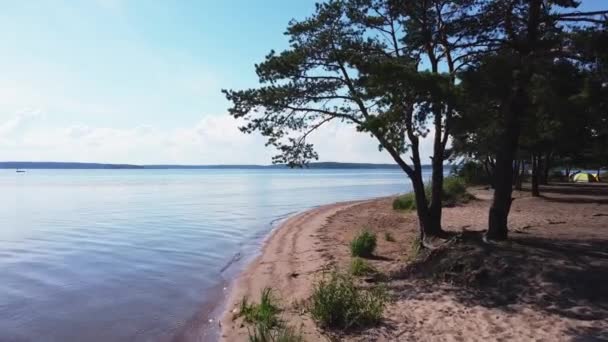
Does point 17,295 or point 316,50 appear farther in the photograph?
point 316,50

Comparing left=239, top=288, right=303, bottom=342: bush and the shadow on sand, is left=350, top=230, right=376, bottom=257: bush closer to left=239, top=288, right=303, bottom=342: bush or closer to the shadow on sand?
the shadow on sand

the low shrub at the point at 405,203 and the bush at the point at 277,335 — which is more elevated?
the low shrub at the point at 405,203

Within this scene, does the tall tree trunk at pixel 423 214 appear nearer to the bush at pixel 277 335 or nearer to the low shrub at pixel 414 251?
the low shrub at pixel 414 251

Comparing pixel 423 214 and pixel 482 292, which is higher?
pixel 423 214

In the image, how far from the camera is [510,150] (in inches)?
444

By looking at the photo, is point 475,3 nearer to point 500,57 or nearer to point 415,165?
point 500,57

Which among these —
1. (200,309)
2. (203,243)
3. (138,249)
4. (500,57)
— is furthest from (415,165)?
(138,249)

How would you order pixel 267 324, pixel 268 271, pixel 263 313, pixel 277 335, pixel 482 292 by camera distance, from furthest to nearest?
pixel 268 271, pixel 482 292, pixel 263 313, pixel 267 324, pixel 277 335

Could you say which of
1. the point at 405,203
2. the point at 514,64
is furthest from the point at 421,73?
the point at 405,203

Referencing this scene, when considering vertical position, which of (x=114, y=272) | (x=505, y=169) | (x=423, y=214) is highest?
(x=505, y=169)

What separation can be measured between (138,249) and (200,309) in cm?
819

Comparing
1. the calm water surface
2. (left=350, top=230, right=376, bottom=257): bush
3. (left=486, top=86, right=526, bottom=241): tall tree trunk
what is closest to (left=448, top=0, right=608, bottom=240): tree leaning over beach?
(left=486, top=86, right=526, bottom=241): tall tree trunk

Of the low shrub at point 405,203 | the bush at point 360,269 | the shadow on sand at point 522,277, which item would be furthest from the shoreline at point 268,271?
the low shrub at point 405,203

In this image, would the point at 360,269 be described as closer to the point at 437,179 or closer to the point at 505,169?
the point at 505,169
